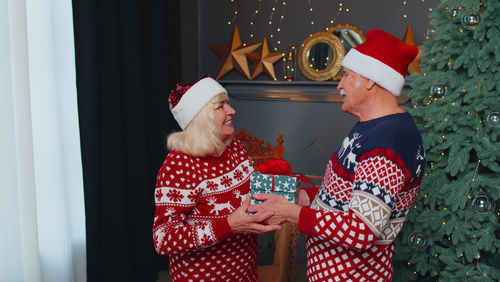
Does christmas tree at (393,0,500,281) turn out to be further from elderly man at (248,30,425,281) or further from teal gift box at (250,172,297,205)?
teal gift box at (250,172,297,205)

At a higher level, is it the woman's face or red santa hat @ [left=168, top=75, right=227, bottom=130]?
red santa hat @ [left=168, top=75, right=227, bottom=130]

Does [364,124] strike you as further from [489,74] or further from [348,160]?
[489,74]

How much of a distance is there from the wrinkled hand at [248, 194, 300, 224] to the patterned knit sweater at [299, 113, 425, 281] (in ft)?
0.15

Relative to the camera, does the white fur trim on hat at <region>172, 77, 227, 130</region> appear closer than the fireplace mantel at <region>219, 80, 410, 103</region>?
Yes

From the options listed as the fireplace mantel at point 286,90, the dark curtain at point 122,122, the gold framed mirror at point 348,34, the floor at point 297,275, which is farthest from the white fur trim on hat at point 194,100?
the floor at point 297,275

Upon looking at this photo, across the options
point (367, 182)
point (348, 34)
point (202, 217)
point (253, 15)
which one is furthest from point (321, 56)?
point (367, 182)

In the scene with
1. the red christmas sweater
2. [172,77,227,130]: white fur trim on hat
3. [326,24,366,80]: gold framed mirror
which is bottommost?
the red christmas sweater

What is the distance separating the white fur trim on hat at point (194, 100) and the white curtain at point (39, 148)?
1074 mm

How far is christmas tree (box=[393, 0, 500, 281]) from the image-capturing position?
2.49 metres

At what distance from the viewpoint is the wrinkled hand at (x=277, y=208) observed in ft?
5.11

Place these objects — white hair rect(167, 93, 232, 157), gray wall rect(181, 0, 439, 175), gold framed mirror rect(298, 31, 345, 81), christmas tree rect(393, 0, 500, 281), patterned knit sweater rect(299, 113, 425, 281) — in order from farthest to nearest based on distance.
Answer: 1. gold framed mirror rect(298, 31, 345, 81)
2. gray wall rect(181, 0, 439, 175)
3. christmas tree rect(393, 0, 500, 281)
4. white hair rect(167, 93, 232, 157)
5. patterned knit sweater rect(299, 113, 425, 281)

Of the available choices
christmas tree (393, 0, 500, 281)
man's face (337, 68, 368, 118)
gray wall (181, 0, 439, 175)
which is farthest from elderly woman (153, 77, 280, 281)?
gray wall (181, 0, 439, 175)

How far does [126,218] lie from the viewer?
135 inches

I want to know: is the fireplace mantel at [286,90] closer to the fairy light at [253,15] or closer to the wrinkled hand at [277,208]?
the fairy light at [253,15]
